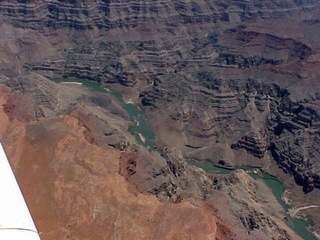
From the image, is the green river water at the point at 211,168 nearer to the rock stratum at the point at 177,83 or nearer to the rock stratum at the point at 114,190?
the rock stratum at the point at 177,83

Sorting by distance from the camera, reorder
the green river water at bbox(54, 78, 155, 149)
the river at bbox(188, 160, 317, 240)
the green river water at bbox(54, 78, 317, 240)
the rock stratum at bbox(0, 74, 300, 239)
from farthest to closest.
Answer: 1. the green river water at bbox(54, 78, 155, 149)
2. the green river water at bbox(54, 78, 317, 240)
3. the river at bbox(188, 160, 317, 240)
4. the rock stratum at bbox(0, 74, 300, 239)

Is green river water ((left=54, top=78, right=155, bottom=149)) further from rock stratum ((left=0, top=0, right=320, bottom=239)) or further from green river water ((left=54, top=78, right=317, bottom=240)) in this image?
rock stratum ((left=0, top=0, right=320, bottom=239))

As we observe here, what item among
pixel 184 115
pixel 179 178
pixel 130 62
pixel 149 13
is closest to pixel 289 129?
pixel 184 115

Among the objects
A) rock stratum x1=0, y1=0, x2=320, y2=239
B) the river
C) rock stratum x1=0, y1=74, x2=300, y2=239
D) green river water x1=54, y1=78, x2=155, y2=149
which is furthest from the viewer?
green river water x1=54, y1=78, x2=155, y2=149

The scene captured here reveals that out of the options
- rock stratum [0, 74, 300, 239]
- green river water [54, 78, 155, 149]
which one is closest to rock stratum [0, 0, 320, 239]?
rock stratum [0, 74, 300, 239]

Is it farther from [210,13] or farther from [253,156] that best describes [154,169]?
[210,13]

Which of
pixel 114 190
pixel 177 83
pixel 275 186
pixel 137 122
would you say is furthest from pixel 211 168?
pixel 114 190

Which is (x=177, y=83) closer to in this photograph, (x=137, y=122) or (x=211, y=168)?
(x=137, y=122)

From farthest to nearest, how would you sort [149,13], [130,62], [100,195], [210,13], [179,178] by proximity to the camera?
[210,13] < [149,13] < [130,62] < [179,178] < [100,195]
